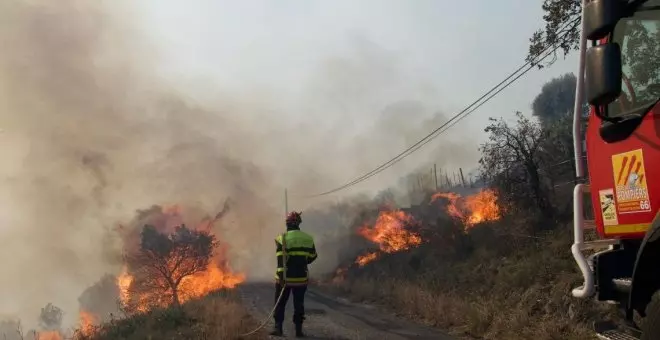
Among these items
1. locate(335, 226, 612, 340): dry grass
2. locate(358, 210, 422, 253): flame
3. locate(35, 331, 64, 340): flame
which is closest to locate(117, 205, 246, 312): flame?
locate(35, 331, 64, 340): flame

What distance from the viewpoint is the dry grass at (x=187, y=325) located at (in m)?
8.42

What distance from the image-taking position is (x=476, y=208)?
21578 millimetres

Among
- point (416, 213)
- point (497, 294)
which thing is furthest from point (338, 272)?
point (497, 294)

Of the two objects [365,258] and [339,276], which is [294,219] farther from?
[339,276]

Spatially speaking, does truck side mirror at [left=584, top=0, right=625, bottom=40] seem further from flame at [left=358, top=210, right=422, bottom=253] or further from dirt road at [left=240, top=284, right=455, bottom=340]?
flame at [left=358, top=210, right=422, bottom=253]

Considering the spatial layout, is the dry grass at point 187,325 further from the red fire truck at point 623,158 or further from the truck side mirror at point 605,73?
the truck side mirror at point 605,73

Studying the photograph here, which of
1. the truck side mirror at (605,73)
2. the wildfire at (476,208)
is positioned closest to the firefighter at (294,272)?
the truck side mirror at (605,73)

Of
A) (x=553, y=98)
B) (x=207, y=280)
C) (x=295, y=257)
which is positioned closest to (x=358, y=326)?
(x=295, y=257)

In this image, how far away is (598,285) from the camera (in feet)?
12.5

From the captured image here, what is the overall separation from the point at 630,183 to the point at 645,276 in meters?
0.62

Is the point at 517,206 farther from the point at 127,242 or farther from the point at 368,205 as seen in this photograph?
the point at 127,242

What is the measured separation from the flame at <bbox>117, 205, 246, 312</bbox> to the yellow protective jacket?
65.8 feet

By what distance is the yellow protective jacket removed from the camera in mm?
8891

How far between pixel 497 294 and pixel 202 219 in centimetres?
3086
